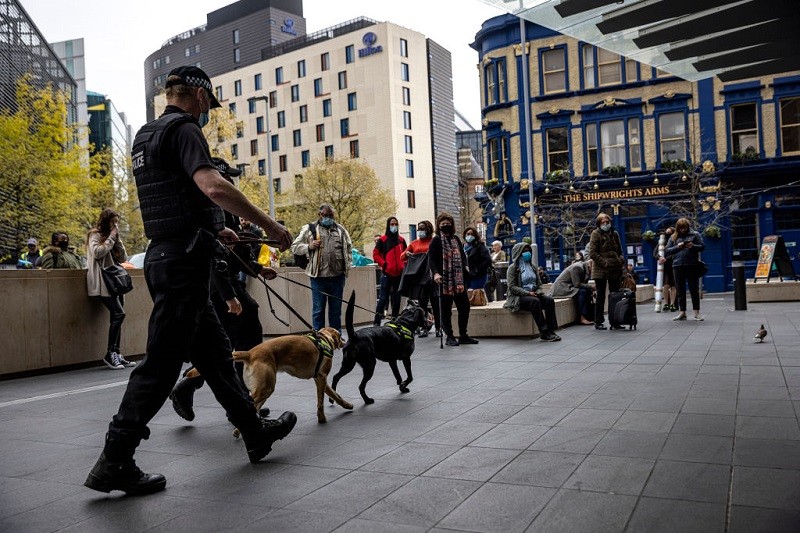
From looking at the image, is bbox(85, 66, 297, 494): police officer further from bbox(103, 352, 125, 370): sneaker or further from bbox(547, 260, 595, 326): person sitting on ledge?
bbox(547, 260, 595, 326): person sitting on ledge

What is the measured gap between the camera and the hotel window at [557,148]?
35.3 metres

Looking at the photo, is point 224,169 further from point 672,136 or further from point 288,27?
point 288,27

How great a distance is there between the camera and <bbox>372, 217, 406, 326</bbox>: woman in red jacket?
13.6m

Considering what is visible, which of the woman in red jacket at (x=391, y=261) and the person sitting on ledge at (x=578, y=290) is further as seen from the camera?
the person sitting on ledge at (x=578, y=290)

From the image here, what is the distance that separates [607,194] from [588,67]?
617 cm

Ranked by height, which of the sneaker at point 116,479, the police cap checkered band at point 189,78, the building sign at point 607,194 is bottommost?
the sneaker at point 116,479

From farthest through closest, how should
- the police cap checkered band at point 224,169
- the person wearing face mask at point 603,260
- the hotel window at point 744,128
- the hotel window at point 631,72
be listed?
1. the hotel window at point 631,72
2. the hotel window at point 744,128
3. the person wearing face mask at point 603,260
4. the police cap checkered band at point 224,169

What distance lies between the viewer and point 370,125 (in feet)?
232

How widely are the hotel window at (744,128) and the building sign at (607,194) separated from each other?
3.14 meters

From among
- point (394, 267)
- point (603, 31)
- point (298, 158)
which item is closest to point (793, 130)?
point (394, 267)

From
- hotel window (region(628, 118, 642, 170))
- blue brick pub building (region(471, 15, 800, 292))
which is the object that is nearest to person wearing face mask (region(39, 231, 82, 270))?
blue brick pub building (region(471, 15, 800, 292))

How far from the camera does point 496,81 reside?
122 ft

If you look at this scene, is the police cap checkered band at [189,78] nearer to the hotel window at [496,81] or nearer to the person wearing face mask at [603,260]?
the person wearing face mask at [603,260]

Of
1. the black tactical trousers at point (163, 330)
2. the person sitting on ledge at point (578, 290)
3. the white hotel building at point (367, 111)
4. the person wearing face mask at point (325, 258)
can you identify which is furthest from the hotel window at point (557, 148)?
the white hotel building at point (367, 111)
